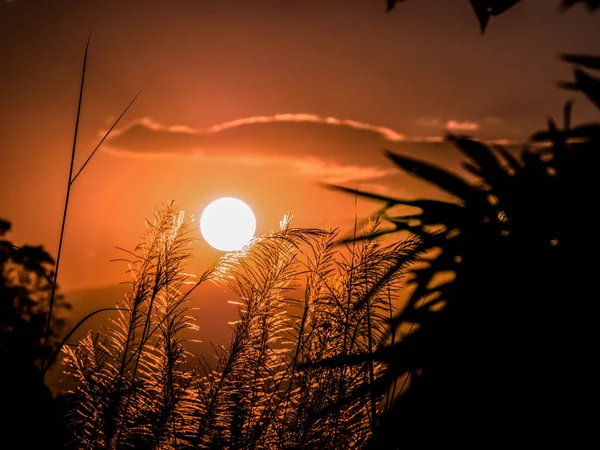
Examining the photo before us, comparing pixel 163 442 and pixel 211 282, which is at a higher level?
pixel 211 282

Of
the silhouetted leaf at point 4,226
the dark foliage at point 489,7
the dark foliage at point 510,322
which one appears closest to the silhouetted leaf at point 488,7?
the dark foliage at point 489,7

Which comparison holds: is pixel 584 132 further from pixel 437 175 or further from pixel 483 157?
pixel 437 175

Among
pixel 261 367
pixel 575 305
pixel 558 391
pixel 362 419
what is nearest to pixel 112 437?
pixel 261 367

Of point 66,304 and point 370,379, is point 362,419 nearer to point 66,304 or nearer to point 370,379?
point 370,379

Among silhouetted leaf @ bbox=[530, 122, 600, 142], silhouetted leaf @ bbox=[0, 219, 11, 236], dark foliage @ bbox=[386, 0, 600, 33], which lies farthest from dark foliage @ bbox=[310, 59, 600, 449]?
silhouetted leaf @ bbox=[0, 219, 11, 236]

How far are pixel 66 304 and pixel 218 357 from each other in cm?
1230

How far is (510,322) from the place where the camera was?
157 cm

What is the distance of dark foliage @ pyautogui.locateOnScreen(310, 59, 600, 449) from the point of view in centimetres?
144

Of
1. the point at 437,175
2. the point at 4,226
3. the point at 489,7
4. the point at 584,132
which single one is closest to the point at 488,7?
the point at 489,7

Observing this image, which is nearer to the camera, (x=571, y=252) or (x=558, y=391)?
(x=558, y=391)

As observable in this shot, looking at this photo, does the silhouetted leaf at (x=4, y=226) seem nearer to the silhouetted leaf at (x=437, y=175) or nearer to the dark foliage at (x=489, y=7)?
the silhouetted leaf at (x=437, y=175)

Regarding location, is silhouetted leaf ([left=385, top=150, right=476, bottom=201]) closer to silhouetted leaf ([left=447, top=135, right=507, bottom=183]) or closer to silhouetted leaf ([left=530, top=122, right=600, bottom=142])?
silhouetted leaf ([left=447, top=135, right=507, bottom=183])

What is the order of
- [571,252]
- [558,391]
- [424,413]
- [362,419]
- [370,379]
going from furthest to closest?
[362,419] → [370,379] → [424,413] → [571,252] → [558,391]

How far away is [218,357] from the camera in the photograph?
6.19 feet
